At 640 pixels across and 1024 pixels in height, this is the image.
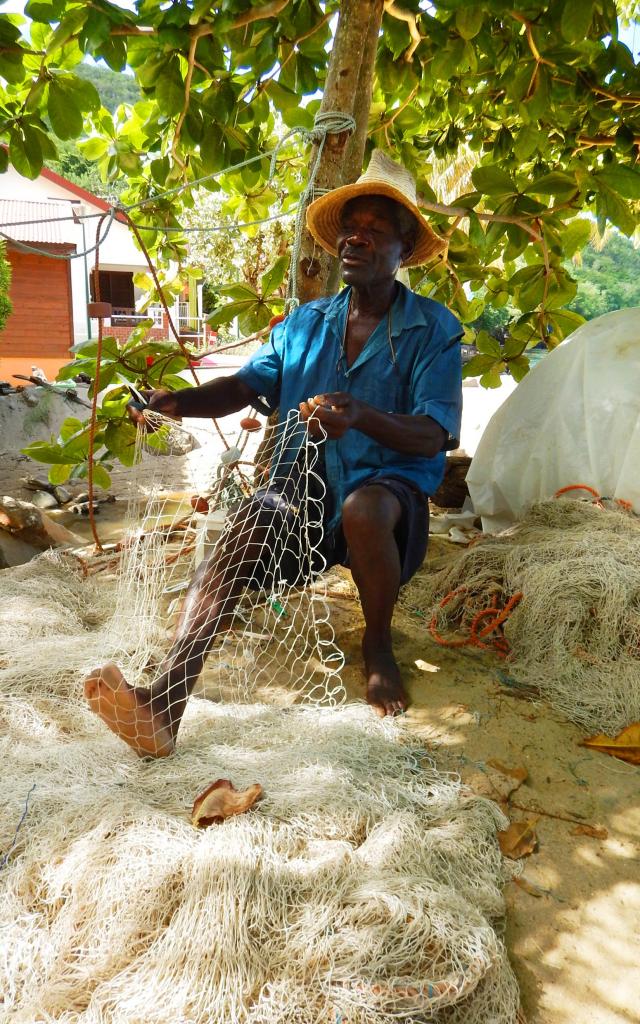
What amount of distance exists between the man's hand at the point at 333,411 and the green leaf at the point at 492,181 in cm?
167

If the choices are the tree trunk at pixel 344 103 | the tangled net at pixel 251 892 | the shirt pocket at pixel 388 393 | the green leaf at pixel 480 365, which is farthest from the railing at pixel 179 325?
the tangled net at pixel 251 892

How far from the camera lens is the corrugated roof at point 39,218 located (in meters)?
14.9

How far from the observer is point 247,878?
4.57 feet

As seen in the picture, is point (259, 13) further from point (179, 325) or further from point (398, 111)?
point (179, 325)

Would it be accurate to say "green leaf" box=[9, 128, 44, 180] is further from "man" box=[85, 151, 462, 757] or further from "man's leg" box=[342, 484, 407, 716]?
"man's leg" box=[342, 484, 407, 716]

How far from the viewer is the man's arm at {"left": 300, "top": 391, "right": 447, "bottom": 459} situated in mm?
2061

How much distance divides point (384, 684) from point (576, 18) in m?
2.31

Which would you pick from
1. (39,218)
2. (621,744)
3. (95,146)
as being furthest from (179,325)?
(621,744)

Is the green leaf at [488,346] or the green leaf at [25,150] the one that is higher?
the green leaf at [25,150]

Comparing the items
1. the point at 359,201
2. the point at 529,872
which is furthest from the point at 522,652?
the point at 359,201

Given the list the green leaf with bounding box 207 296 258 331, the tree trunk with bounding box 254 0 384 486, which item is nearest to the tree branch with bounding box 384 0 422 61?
the tree trunk with bounding box 254 0 384 486

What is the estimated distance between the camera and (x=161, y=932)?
4.42 feet

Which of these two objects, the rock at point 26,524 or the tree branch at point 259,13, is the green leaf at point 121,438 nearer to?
the rock at point 26,524

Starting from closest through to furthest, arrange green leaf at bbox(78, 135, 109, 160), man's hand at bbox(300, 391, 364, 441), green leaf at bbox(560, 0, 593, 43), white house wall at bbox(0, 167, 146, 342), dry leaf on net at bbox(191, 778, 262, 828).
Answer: dry leaf on net at bbox(191, 778, 262, 828) < man's hand at bbox(300, 391, 364, 441) < green leaf at bbox(560, 0, 593, 43) < green leaf at bbox(78, 135, 109, 160) < white house wall at bbox(0, 167, 146, 342)
